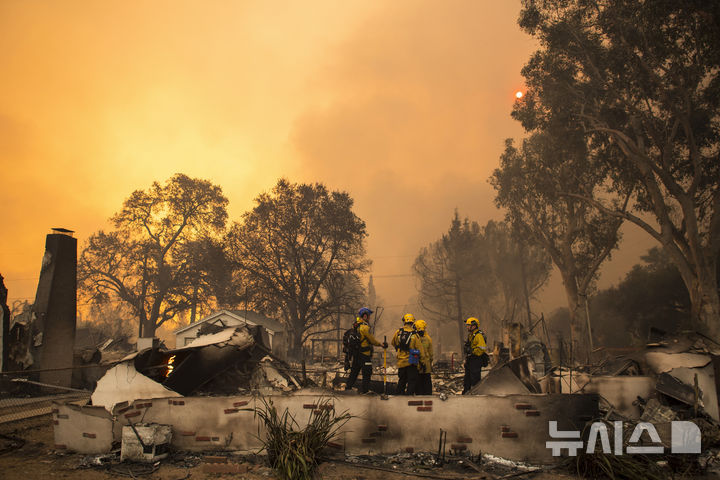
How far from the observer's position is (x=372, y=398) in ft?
20.6

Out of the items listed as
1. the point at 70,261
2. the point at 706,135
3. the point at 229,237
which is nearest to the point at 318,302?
the point at 229,237

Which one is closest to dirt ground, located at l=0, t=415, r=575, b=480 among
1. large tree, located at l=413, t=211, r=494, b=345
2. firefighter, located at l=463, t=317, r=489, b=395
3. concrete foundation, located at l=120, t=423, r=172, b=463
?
concrete foundation, located at l=120, t=423, r=172, b=463

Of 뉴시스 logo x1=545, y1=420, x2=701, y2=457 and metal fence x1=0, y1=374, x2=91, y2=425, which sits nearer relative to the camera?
뉴시스 logo x1=545, y1=420, x2=701, y2=457

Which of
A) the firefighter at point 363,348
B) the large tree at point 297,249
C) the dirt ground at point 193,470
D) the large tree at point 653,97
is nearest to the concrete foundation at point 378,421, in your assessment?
the dirt ground at point 193,470

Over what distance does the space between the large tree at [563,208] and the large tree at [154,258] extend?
2395 cm

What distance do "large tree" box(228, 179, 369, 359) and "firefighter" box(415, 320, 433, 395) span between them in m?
21.7

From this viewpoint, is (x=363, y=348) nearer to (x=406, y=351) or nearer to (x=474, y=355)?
(x=406, y=351)

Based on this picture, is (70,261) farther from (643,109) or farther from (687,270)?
(643,109)

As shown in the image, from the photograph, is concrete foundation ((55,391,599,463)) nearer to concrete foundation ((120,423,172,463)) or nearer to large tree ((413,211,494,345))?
concrete foundation ((120,423,172,463))

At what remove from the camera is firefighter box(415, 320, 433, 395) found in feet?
27.1

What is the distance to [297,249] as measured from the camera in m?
30.7

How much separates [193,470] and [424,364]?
445cm

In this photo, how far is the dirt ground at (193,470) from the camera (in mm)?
5473

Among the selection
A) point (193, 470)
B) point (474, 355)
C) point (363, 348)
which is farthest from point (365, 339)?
point (193, 470)
